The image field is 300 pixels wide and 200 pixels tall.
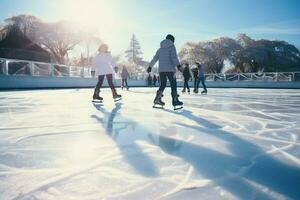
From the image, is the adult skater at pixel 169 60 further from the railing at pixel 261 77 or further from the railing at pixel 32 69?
the railing at pixel 261 77

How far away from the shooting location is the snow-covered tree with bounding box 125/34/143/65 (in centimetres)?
7306

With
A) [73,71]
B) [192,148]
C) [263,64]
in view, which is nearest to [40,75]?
[73,71]

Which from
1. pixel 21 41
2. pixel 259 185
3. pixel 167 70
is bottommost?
pixel 259 185

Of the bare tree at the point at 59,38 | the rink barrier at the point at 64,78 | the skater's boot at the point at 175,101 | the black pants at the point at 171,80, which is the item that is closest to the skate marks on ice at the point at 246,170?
the skater's boot at the point at 175,101

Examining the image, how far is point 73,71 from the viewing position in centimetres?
2142

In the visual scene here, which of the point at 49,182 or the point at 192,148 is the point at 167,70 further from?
the point at 49,182

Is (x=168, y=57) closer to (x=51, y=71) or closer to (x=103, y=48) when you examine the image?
(x=103, y=48)

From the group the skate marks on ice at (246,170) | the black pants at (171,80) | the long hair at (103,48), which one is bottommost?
the skate marks on ice at (246,170)

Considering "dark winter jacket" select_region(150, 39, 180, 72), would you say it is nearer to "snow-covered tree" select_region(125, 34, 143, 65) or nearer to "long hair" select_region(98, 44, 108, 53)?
"long hair" select_region(98, 44, 108, 53)

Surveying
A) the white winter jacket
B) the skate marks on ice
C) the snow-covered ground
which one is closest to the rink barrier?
the white winter jacket

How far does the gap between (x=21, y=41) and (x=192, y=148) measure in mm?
30200

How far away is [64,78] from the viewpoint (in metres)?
20.0

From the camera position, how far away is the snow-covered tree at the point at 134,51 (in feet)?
240

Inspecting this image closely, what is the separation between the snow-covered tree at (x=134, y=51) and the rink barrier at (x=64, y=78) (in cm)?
4160
